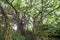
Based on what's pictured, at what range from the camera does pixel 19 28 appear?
8000 mm

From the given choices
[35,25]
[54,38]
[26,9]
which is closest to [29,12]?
[26,9]

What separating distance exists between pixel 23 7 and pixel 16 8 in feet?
1.17

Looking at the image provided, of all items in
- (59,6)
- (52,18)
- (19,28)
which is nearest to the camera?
(59,6)

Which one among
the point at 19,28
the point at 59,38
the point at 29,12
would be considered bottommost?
the point at 59,38

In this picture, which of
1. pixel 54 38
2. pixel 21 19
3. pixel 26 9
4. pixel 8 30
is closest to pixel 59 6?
pixel 26 9

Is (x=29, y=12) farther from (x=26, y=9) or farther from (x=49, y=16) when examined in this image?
(x=49, y=16)

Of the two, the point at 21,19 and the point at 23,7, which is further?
the point at 21,19

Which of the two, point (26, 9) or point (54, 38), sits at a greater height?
point (26, 9)

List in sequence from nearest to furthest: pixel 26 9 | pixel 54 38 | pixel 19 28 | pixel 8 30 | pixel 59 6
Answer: pixel 8 30, pixel 59 6, pixel 26 9, pixel 19 28, pixel 54 38

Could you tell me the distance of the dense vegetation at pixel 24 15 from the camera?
604 cm

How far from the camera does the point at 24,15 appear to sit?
7.23 m

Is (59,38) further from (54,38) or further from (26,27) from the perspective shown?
(26,27)

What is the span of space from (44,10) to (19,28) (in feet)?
6.38

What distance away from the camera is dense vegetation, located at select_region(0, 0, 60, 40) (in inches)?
238
